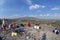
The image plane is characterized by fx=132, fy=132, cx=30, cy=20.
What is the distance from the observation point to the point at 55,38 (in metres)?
5.64

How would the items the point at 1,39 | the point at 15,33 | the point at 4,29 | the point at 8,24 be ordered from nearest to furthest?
the point at 1,39 → the point at 15,33 → the point at 4,29 → the point at 8,24

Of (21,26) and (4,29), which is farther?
(21,26)

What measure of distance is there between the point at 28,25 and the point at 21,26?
0.45 meters

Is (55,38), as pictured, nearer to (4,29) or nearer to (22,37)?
(22,37)

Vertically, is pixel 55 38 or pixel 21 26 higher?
pixel 21 26

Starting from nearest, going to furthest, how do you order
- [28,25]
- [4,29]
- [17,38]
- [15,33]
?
1. [17,38]
2. [15,33]
3. [4,29]
4. [28,25]

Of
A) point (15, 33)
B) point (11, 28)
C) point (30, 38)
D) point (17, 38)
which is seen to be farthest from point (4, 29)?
point (30, 38)

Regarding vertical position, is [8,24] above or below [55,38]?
above

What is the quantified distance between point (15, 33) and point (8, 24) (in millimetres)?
1173

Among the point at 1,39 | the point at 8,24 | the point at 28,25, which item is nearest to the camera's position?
the point at 1,39

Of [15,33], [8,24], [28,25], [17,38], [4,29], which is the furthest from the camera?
[28,25]

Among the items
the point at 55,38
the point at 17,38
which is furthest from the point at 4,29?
the point at 55,38

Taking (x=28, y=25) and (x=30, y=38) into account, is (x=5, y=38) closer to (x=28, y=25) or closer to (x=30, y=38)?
(x=30, y=38)

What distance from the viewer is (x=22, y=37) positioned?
17.5ft
